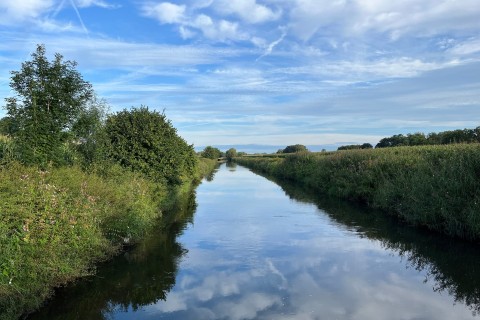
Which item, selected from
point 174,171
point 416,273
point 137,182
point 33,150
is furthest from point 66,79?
point 416,273

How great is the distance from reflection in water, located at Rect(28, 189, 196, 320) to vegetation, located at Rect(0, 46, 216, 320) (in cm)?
32

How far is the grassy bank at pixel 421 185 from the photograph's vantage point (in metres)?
13.4

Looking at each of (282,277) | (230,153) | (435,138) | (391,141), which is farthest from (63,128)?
(230,153)

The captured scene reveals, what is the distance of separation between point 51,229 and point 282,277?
5375mm

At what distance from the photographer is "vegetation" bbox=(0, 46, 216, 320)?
23.8 ft

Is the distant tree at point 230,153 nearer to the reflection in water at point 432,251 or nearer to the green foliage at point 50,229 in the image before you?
the reflection in water at point 432,251

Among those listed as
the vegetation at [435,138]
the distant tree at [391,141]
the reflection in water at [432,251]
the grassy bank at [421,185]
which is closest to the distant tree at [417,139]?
the vegetation at [435,138]

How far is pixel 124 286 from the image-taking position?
9.15m

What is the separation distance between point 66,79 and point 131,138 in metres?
5.27

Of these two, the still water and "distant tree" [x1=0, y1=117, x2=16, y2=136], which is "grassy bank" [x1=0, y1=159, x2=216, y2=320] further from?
"distant tree" [x1=0, y1=117, x2=16, y2=136]

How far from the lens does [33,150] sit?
477 inches

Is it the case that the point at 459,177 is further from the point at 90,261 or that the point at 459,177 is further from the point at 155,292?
the point at 90,261

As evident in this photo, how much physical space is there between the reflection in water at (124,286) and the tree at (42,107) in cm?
410

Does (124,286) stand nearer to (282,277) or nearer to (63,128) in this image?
(282,277)
